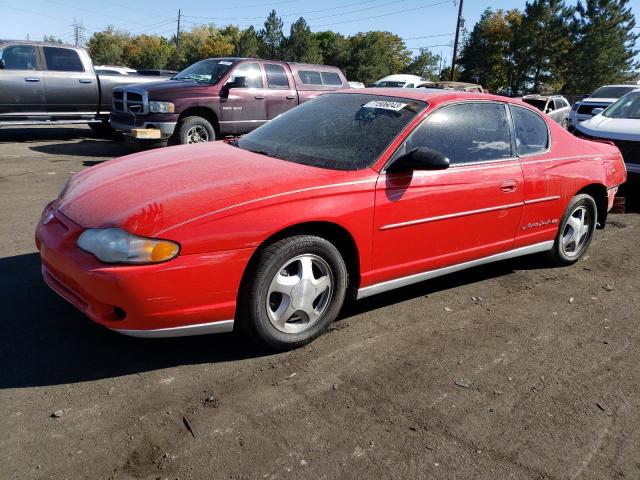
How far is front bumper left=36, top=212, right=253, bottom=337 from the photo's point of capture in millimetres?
2691

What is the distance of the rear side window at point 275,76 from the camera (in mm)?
10805

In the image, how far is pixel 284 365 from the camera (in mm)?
3107

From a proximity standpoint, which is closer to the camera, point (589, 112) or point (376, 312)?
point (376, 312)

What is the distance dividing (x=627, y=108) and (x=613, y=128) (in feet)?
3.76

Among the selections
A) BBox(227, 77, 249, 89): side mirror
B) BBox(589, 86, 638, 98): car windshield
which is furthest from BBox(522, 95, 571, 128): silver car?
BBox(227, 77, 249, 89): side mirror

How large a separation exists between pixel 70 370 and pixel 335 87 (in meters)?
9.92

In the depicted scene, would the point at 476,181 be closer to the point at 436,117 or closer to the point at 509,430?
the point at 436,117

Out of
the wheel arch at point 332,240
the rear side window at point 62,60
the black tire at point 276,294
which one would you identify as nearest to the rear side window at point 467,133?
the wheel arch at point 332,240

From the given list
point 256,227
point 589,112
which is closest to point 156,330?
point 256,227

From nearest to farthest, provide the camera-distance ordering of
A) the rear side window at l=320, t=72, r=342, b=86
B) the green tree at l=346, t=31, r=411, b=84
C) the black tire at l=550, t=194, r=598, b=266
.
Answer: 1. the black tire at l=550, t=194, r=598, b=266
2. the rear side window at l=320, t=72, r=342, b=86
3. the green tree at l=346, t=31, r=411, b=84

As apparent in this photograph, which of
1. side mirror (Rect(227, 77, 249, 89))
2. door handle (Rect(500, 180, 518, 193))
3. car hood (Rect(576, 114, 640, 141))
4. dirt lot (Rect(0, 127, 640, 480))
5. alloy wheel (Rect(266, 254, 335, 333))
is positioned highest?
side mirror (Rect(227, 77, 249, 89))

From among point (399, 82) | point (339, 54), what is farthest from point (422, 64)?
point (399, 82)

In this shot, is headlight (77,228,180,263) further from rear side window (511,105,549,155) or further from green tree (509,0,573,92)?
green tree (509,0,573,92)

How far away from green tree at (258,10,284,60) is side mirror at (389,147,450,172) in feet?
181
